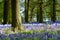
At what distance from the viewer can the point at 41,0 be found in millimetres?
27812

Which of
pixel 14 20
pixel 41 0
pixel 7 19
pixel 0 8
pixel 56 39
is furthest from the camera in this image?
pixel 0 8

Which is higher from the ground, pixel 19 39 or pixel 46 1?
pixel 46 1

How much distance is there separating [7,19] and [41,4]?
451 inches

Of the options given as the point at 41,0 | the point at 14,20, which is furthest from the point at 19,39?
the point at 41,0

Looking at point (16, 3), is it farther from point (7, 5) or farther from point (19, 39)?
point (7, 5)

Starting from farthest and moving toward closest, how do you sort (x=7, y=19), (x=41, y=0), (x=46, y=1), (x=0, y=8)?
(x=0, y=8) → (x=46, y=1) → (x=41, y=0) → (x=7, y=19)

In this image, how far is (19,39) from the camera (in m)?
5.47

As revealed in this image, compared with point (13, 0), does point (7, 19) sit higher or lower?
lower

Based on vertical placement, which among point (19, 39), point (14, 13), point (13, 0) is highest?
point (13, 0)

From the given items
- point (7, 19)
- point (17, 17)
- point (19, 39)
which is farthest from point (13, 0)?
point (7, 19)

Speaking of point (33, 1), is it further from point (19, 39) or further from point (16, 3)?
point (19, 39)

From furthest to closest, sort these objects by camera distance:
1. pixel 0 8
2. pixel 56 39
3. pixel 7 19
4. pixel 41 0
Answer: pixel 0 8 < pixel 41 0 < pixel 7 19 < pixel 56 39

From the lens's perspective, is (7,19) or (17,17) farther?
(7,19)

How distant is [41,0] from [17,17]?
58.1 ft
